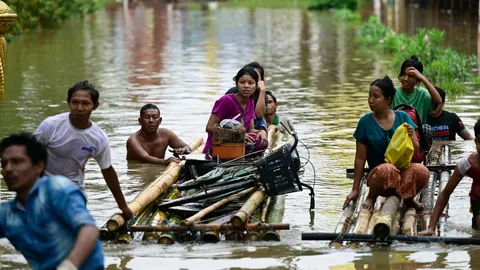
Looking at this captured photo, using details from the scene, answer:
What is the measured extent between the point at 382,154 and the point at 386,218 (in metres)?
1.22

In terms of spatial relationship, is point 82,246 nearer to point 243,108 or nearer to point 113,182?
point 113,182

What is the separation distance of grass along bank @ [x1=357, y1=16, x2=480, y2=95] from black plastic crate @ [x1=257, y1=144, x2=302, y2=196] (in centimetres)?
934

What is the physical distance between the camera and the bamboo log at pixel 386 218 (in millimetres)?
8055

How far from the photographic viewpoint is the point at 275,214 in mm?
9164

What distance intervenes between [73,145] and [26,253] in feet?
7.77

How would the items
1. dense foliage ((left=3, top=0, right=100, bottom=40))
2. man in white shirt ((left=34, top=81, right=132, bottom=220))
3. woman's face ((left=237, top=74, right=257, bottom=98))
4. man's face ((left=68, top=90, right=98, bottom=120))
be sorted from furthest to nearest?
dense foliage ((left=3, top=0, right=100, bottom=40)) → woman's face ((left=237, top=74, right=257, bottom=98)) → man in white shirt ((left=34, top=81, right=132, bottom=220)) → man's face ((left=68, top=90, right=98, bottom=120))

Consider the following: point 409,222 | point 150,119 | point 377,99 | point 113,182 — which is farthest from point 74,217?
point 150,119

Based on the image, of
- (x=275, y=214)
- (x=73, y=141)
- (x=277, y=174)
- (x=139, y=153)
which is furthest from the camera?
(x=139, y=153)

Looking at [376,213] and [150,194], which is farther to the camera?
[150,194]

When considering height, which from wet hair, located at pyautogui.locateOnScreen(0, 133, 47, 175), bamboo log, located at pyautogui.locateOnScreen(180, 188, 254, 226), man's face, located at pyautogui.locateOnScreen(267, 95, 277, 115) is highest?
wet hair, located at pyautogui.locateOnScreen(0, 133, 47, 175)

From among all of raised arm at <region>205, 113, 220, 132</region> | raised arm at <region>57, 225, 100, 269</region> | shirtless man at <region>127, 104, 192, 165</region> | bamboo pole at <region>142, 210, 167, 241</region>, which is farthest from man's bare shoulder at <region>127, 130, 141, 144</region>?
raised arm at <region>57, 225, 100, 269</region>

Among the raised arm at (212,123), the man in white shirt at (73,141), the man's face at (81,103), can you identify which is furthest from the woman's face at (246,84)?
the man's face at (81,103)

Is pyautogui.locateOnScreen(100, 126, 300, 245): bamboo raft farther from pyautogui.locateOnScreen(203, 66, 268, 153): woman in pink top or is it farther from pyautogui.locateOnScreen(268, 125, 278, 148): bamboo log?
pyautogui.locateOnScreen(268, 125, 278, 148): bamboo log

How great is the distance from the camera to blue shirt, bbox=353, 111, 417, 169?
9.31 m
